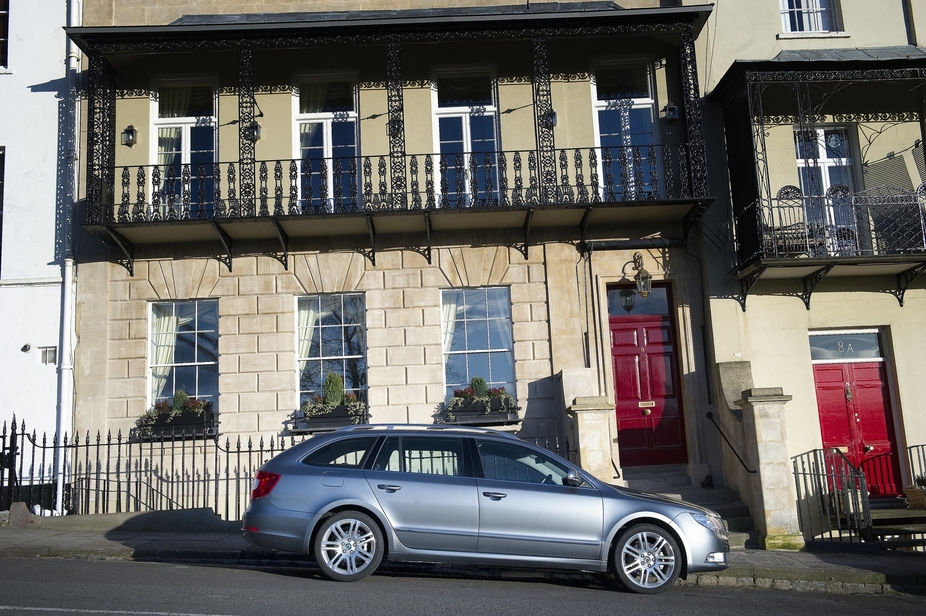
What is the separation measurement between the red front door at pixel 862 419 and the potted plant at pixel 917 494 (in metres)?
0.73

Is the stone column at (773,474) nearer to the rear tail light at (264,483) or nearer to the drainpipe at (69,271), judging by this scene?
the rear tail light at (264,483)

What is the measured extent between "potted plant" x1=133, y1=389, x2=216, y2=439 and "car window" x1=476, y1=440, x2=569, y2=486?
6.41 m

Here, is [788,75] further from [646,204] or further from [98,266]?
[98,266]

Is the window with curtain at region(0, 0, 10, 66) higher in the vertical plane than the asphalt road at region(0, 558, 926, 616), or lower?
higher

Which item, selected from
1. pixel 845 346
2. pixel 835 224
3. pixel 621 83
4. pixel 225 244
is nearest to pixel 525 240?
pixel 621 83

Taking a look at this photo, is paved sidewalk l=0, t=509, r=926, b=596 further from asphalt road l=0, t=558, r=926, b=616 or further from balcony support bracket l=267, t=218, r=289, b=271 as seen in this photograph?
balcony support bracket l=267, t=218, r=289, b=271

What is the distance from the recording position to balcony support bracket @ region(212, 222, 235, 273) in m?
14.1

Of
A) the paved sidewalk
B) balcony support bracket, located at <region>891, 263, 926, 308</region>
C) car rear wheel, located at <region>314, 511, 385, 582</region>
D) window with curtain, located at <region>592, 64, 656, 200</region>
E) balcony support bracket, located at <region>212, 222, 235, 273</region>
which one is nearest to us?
car rear wheel, located at <region>314, 511, 385, 582</region>

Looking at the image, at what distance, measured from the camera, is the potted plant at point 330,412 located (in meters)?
13.9

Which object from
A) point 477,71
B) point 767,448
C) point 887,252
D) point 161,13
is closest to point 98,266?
point 161,13

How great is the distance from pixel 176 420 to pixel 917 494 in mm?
11359

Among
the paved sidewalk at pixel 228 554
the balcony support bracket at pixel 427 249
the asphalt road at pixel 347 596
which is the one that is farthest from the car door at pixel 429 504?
the balcony support bracket at pixel 427 249

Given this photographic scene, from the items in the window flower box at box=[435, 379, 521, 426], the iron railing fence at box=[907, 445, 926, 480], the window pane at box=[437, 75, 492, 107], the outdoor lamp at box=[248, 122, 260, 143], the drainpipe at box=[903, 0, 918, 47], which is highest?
the drainpipe at box=[903, 0, 918, 47]

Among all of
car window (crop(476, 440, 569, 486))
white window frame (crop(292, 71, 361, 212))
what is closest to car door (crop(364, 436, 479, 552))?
car window (crop(476, 440, 569, 486))
